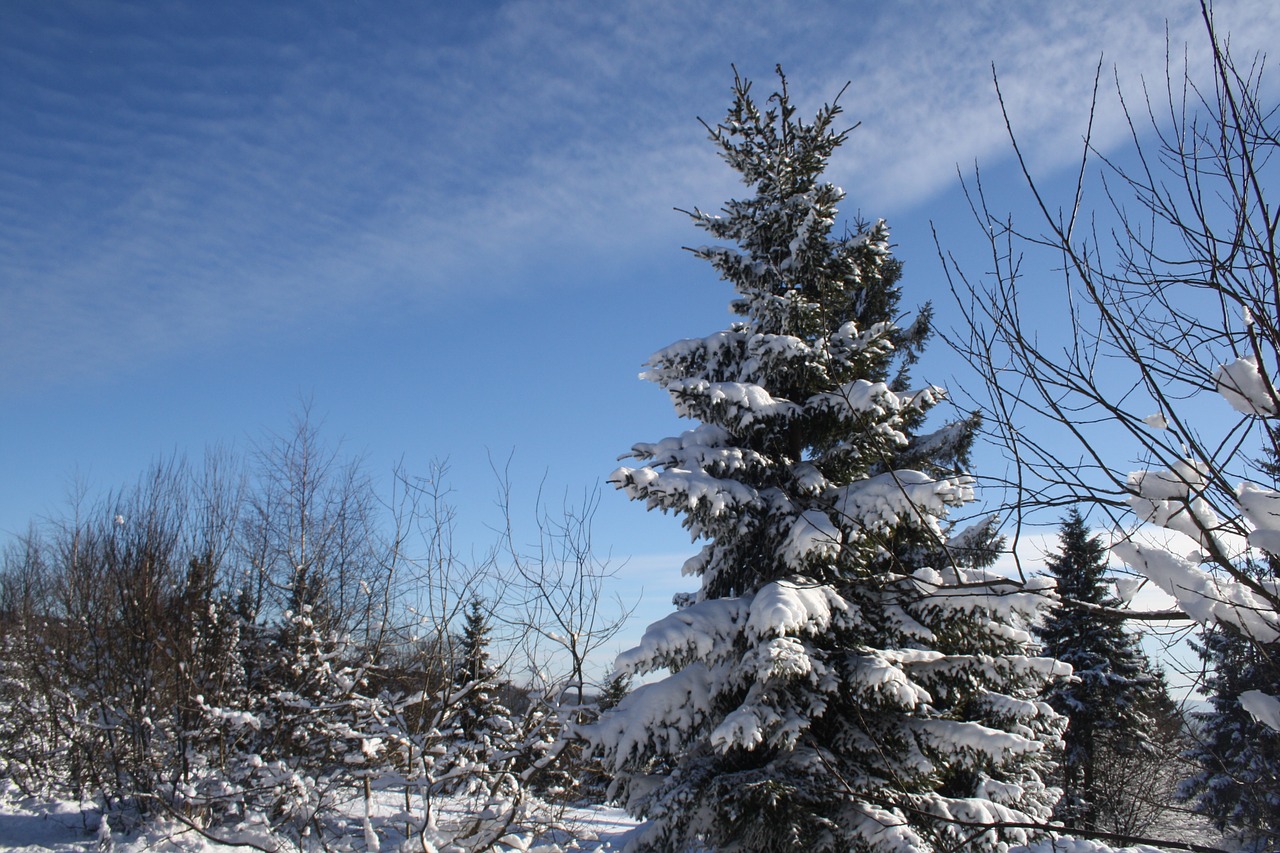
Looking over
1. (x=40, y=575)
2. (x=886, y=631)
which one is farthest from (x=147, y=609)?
(x=40, y=575)

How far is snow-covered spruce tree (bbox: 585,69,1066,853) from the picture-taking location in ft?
19.2

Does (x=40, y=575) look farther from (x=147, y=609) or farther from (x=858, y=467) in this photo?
(x=858, y=467)

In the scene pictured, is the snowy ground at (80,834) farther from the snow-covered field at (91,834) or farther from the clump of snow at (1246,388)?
the clump of snow at (1246,388)

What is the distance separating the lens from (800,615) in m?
5.78

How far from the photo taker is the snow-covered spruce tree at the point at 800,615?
586 cm

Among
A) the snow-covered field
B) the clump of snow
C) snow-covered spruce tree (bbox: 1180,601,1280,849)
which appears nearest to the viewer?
the clump of snow

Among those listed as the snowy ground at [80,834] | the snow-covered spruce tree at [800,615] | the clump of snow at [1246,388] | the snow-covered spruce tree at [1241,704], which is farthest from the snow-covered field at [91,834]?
the clump of snow at [1246,388]

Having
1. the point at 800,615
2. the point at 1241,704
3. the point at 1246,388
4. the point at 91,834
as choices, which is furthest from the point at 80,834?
the point at 1246,388

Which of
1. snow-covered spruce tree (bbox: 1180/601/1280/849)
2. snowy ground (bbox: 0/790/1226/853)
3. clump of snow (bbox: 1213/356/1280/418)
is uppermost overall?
clump of snow (bbox: 1213/356/1280/418)

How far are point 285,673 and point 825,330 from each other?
10437 millimetres

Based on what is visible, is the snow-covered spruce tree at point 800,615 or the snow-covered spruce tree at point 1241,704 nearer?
the snow-covered spruce tree at point 1241,704

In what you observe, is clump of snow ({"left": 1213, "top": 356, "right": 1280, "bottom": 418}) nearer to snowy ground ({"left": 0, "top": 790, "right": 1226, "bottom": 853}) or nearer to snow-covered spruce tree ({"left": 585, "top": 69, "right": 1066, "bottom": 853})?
snow-covered spruce tree ({"left": 585, "top": 69, "right": 1066, "bottom": 853})

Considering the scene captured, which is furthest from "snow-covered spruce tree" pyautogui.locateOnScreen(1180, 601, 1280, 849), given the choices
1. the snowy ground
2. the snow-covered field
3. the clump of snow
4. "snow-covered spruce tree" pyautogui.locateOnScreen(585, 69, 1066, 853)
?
the snow-covered field

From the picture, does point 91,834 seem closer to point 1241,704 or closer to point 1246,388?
point 1241,704
